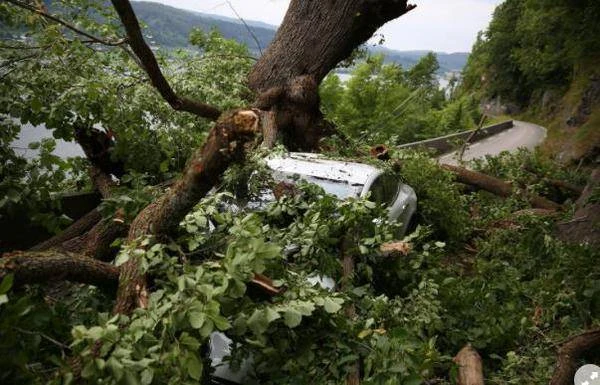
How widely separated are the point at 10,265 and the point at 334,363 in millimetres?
1893

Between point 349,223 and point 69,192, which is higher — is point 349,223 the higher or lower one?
the higher one

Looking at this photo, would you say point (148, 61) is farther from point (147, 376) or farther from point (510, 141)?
point (510, 141)

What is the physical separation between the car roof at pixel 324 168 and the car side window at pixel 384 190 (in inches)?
5.4

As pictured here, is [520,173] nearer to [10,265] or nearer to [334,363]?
[334,363]

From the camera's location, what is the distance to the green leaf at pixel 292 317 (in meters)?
2.34

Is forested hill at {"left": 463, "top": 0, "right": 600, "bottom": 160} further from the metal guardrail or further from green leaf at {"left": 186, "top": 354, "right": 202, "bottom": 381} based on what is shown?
green leaf at {"left": 186, "top": 354, "right": 202, "bottom": 381}

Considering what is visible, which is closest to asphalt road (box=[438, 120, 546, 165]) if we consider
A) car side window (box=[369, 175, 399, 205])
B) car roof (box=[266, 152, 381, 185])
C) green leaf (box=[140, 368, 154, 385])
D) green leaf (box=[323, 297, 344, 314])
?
car side window (box=[369, 175, 399, 205])

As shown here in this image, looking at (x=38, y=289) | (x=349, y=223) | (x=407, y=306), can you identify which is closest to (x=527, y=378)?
(x=407, y=306)

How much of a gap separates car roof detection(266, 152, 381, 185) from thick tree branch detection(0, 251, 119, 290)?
2.90 metres

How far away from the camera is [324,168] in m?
5.62

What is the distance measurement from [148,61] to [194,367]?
11.8 feet

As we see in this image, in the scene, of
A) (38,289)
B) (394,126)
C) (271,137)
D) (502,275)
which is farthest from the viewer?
(394,126)

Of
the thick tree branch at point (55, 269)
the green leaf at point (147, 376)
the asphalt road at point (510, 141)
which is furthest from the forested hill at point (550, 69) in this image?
the green leaf at point (147, 376)

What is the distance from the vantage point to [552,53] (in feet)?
100
